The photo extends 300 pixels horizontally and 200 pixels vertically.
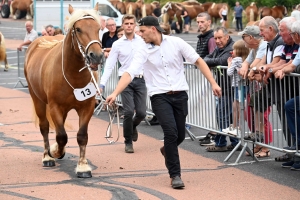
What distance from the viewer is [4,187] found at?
8.54 metres

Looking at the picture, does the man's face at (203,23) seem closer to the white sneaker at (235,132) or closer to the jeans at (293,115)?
the white sneaker at (235,132)

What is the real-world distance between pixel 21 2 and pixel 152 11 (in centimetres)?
1440

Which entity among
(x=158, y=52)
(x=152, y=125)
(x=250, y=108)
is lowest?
(x=152, y=125)

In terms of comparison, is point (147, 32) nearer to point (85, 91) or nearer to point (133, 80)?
point (85, 91)

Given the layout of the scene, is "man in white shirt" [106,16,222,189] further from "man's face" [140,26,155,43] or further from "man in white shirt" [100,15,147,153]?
"man in white shirt" [100,15,147,153]

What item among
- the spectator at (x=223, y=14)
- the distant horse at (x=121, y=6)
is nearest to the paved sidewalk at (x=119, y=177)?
the spectator at (x=223, y=14)

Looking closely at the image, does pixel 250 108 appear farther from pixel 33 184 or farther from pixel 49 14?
pixel 49 14

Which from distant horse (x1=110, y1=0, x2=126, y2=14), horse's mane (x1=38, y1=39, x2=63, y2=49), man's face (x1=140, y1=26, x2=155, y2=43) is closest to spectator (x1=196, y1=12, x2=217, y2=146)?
horse's mane (x1=38, y1=39, x2=63, y2=49)

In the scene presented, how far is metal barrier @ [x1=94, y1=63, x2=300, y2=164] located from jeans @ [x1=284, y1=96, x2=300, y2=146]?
6cm

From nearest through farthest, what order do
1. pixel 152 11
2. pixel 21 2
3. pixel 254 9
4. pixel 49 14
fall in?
pixel 49 14, pixel 254 9, pixel 152 11, pixel 21 2

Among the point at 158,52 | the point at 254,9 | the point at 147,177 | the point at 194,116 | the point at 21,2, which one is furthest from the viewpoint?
the point at 21,2

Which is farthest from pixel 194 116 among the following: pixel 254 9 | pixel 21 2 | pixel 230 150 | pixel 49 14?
pixel 21 2

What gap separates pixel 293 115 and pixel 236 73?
1488 mm

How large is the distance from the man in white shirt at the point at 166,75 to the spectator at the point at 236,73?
1.70 m
